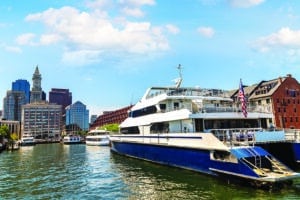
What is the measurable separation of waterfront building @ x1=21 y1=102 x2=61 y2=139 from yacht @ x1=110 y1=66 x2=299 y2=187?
172m

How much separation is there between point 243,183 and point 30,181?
16046 mm

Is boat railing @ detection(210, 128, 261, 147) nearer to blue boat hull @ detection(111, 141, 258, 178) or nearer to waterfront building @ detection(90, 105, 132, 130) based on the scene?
blue boat hull @ detection(111, 141, 258, 178)

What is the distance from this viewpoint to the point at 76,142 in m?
112

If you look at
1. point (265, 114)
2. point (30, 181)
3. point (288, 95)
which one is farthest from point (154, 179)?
point (288, 95)

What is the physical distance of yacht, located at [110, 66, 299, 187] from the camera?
1852 cm

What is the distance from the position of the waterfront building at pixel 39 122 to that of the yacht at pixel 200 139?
17202cm

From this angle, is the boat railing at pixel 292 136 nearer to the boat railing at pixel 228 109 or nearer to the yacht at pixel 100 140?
the boat railing at pixel 228 109

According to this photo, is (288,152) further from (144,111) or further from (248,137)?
(144,111)

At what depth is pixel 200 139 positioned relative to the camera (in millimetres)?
21938

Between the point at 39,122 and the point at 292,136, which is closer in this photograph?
the point at 292,136

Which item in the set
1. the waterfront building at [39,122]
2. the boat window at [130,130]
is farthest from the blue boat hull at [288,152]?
the waterfront building at [39,122]

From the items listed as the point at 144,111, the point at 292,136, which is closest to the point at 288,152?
the point at 292,136

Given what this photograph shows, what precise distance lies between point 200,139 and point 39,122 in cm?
19086

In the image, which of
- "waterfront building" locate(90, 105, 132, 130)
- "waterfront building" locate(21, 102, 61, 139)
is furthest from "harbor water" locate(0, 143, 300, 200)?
"waterfront building" locate(21, 102, 61, 139)
